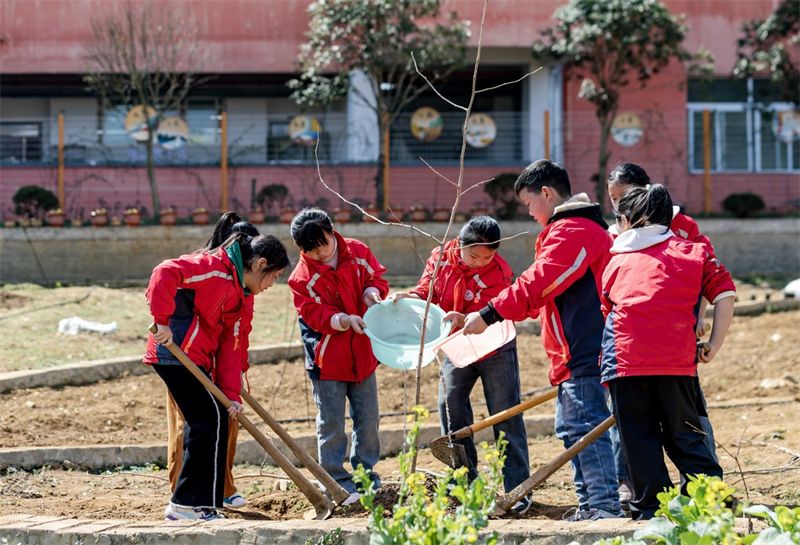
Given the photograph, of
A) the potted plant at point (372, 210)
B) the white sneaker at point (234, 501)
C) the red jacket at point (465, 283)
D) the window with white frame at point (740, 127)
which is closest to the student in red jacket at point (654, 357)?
the red jacket at point (465, 283)

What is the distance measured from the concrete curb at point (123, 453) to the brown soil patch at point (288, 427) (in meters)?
0.13

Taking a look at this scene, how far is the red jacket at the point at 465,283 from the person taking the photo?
5.18 metres

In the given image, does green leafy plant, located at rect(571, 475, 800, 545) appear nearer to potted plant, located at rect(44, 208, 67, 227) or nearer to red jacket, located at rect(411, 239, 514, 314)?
red jacket, located at rect(411, 239, 514, 314)

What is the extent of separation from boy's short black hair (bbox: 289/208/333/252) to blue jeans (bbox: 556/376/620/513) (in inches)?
55.9

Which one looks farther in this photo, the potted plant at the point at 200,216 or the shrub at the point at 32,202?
the shrub at the point at 32,202

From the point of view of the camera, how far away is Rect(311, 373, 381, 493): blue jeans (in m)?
5.08

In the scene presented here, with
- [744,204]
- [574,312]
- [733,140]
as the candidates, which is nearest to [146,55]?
[744,204]

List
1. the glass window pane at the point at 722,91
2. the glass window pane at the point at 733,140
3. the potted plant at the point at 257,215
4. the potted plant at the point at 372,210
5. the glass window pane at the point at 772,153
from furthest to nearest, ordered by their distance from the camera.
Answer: the glass window pane at the point at 722,91 → the glass window pane at the point at 772,153 → the glass window pane at the point at 733,140 → the potted plant at the point at 257,215 → the potted plant at the point at 372,210

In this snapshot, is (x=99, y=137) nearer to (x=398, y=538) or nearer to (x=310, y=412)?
(x=310, y=412)

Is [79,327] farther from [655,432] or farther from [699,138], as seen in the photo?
[699,138]

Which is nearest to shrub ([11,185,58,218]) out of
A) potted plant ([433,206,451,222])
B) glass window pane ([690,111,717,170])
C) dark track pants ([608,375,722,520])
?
potted plant ([433,206,451,222])

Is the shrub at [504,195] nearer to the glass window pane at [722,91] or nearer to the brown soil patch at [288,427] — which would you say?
the brown soil patch at [288,427]

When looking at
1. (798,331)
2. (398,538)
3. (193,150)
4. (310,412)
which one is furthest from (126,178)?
(398,538)

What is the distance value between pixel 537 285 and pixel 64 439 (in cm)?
365
